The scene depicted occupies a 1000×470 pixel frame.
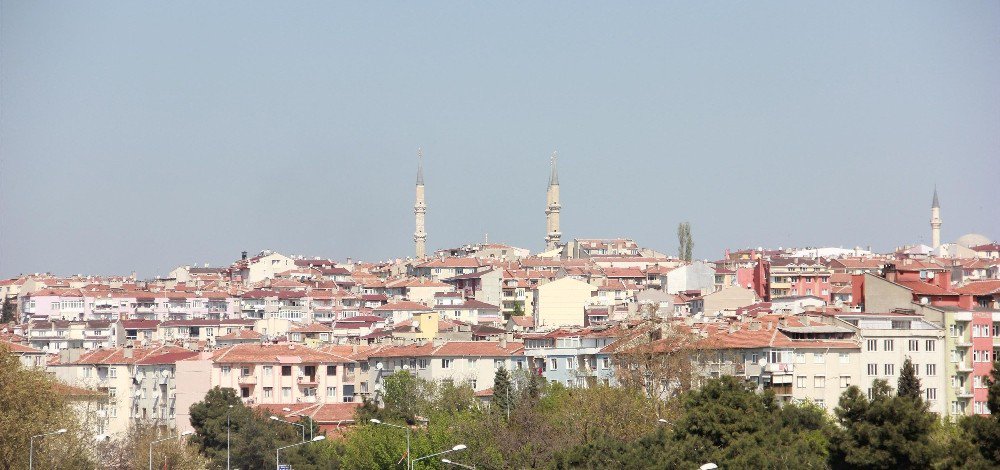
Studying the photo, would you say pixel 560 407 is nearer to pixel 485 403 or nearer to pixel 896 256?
pixel 485 403

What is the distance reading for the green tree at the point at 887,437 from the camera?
42.4 meters

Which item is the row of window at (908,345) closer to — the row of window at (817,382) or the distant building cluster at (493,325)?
the distant building cluster at (493,325)

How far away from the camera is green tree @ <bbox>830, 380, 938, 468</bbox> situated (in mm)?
42438

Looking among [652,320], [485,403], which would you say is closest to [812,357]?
[652,320]

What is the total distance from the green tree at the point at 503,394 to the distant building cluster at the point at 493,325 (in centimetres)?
280

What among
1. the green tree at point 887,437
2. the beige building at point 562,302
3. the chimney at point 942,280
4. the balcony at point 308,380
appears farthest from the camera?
the beige building at point 562,302

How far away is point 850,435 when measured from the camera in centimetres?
4347

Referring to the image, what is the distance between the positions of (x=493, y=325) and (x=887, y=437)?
7016 centimetres

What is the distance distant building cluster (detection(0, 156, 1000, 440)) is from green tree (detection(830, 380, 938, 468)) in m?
19.4

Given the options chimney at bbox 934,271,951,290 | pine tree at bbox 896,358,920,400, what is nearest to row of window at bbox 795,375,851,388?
pine tree at bbox 896,358,920,400

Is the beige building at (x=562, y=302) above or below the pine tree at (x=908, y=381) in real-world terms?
above

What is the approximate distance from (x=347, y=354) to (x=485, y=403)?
16.7m

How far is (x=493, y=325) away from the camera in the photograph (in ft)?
369

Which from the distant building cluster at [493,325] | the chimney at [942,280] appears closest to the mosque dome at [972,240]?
the distant building cluster at [493,325]
